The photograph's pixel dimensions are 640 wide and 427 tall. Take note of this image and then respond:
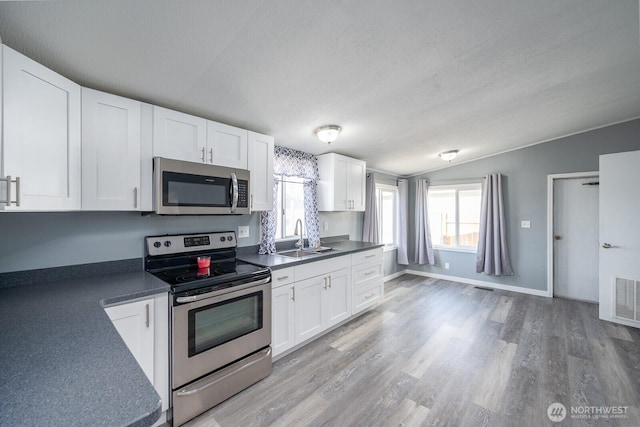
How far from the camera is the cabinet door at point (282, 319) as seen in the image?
2.27 m

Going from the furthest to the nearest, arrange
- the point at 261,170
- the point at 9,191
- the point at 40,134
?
1. the point at 261,170
2. the point at 40,134
3. the point at 9,191

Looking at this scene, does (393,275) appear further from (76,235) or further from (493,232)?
(76,235)

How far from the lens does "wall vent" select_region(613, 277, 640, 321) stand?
3.05 metres

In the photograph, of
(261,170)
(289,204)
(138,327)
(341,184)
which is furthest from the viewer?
(341,184)

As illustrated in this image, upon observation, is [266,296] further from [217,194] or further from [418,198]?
[418,198]

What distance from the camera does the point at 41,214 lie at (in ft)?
5.42

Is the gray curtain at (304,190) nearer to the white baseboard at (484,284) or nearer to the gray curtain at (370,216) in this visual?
the gray curtain at (370,216)

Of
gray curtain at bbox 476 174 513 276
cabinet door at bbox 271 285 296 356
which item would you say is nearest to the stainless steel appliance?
cabinet door at bbox 271 285 296 356

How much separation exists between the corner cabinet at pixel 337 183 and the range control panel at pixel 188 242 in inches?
52.9

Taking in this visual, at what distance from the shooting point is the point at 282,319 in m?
2.35

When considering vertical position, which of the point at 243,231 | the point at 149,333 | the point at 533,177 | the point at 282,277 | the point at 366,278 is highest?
the point at 533,177

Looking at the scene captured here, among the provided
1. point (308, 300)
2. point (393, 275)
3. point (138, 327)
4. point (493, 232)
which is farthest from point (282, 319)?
point (493, 232)

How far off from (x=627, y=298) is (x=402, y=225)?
119 inches

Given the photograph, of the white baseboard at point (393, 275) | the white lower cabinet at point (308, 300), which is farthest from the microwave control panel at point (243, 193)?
the white baseboard at point (393, 275)
